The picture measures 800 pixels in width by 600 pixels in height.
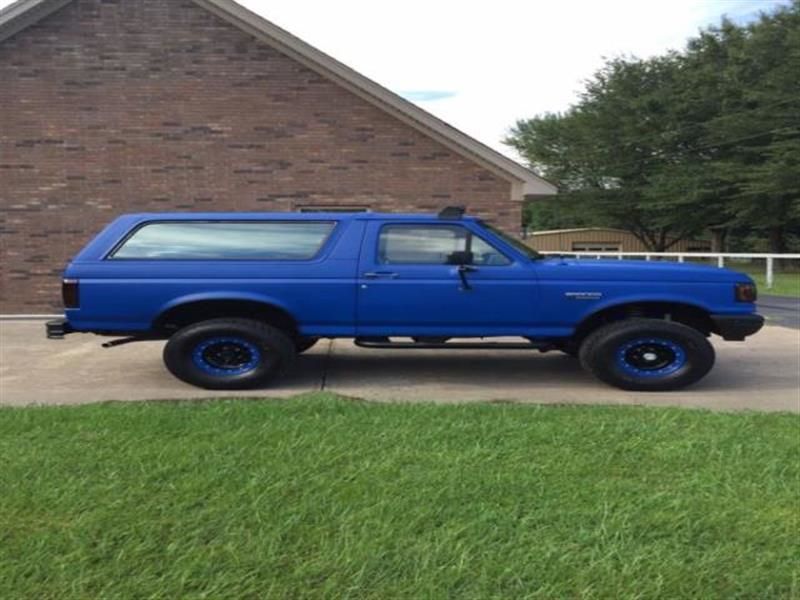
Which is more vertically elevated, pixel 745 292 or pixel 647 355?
pixel 745 292

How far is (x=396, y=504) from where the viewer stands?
3709mm

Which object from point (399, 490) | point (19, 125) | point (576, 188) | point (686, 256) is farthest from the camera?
point (576, 188)

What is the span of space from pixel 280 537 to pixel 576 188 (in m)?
45.7

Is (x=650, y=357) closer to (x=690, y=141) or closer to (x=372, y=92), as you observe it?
(x=372, y=92)

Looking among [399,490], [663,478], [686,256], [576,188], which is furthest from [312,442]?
[576,188]

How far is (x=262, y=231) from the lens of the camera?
6.88 m

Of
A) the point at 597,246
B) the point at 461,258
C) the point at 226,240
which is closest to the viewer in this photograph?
the point at 461,258

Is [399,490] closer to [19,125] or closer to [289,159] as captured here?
[289,159]

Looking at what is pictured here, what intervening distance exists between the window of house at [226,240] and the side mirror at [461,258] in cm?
114

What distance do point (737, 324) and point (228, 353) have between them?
14.7 ft

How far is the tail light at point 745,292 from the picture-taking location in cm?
666

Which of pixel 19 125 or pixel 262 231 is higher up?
pixel 19 125

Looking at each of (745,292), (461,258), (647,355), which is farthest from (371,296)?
(745,292)

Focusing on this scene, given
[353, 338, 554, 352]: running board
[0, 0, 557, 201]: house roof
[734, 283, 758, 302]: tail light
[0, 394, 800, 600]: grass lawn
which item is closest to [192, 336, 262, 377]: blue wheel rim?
[353, 338, 554, 352]: running board
